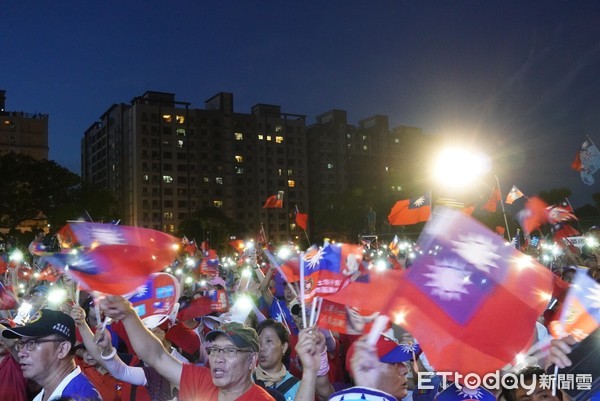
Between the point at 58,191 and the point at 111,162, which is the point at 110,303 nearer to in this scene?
the point at 58,191

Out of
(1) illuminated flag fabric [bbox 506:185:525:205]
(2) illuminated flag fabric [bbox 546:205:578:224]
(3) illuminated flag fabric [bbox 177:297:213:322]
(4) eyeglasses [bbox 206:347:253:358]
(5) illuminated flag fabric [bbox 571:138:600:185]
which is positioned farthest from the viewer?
(1) illuminated flag fabric [bbox 506:185:525:205]

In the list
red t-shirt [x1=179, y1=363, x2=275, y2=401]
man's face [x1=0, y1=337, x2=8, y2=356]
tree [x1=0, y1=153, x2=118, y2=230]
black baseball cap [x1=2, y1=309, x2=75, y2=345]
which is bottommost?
red t-shirt [x1=179, y1=363, x2=275, y2=401]

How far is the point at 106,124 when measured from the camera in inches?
4840

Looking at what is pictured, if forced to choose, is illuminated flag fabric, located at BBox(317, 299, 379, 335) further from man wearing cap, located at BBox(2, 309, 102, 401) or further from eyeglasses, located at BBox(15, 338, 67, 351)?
eyeglasses, located at BBox(15, 338, 67, 351)

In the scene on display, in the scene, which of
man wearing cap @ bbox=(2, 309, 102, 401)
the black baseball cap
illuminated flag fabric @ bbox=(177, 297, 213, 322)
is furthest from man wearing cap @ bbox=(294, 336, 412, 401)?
illuminated flag fabric @ bbox=(177, 297, 213, 322)

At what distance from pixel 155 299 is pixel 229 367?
8.57 ft

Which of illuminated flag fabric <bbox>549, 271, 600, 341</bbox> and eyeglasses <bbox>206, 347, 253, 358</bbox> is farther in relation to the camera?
eyeglasses <bbox>206, 347, 253, 358</bbox>

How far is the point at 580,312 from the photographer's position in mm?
3963

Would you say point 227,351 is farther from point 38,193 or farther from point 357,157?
point 357,157

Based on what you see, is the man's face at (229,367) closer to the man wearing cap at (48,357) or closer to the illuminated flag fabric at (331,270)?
the man wearing cap at (48,357)

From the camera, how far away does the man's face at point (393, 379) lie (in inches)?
164

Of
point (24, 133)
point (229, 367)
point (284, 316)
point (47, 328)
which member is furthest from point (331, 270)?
point (24, 133)

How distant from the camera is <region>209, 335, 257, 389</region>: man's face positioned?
391 cm

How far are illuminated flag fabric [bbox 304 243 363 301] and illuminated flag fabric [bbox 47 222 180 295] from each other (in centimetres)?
147
